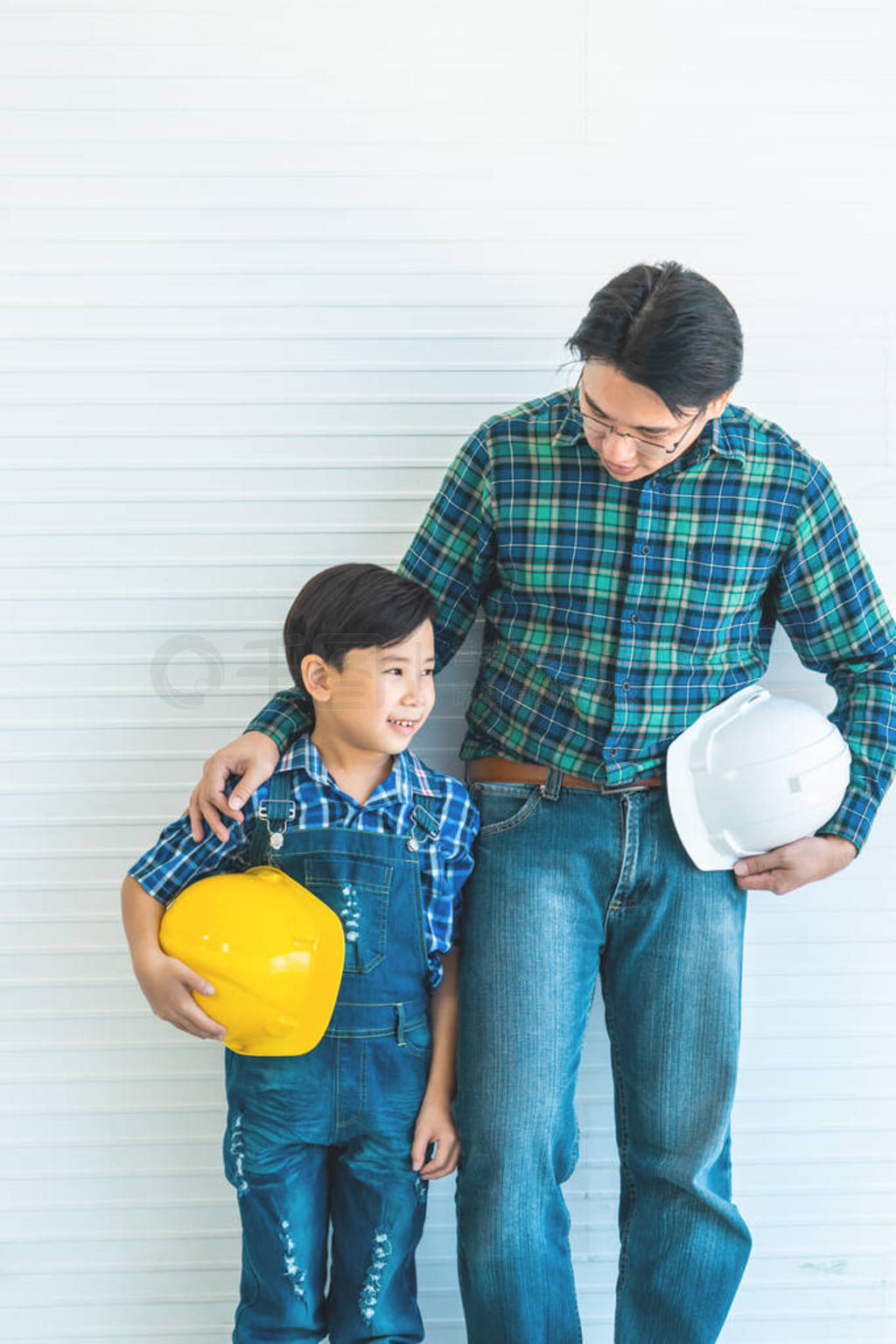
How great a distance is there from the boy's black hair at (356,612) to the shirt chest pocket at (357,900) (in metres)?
0.24

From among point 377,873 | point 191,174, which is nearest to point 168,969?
point 377,873

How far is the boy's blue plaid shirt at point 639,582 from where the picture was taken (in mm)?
1415

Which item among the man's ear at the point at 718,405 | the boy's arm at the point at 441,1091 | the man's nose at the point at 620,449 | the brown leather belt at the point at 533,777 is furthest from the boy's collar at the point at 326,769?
the man's ear at the point at 718,405

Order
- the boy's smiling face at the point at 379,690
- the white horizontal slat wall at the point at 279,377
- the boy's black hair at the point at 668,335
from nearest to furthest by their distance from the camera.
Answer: the boy's black hair at the point at 668,335, the boy's smiling face at the point at 379,690, the white horizontal slat wall at the point at 279,377

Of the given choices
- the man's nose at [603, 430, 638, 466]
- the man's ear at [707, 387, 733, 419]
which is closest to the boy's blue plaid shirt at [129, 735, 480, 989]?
the man's nose at [603, 430, 638, 466]

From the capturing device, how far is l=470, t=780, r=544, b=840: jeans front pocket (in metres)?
1.44

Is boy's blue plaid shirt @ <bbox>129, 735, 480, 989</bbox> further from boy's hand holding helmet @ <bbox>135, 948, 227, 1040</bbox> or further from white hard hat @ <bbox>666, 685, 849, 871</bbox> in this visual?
white hard hat @ <bbox>666, 685, 849, 871</bbox>

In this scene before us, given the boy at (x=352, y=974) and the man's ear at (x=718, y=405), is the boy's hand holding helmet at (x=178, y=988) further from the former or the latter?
the man's ear at (x=718, y=405)

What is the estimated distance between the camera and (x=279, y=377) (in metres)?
1.65

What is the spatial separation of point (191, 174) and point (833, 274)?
941 millimetres

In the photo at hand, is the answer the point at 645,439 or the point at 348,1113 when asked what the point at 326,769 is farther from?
the point at 645,439

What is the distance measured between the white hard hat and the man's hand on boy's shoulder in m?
0.50

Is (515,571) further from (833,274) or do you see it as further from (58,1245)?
(58,1245)

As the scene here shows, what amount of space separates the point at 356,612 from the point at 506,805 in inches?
12.8
